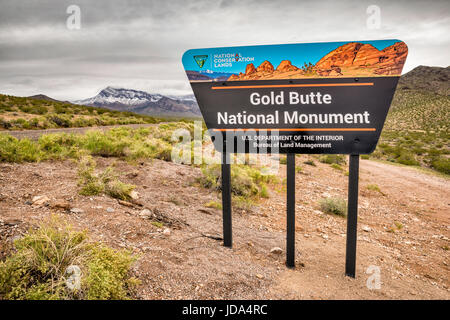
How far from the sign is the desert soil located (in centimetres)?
159

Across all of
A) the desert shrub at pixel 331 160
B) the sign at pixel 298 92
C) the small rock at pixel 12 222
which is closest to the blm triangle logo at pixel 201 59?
the sign at pixel 298 92

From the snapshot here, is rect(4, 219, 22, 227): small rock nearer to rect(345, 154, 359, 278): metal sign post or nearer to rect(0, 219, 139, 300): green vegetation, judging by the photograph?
rect(0, 219, 139, 300): green vegetation

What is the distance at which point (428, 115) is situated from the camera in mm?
45750

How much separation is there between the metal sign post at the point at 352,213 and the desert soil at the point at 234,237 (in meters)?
0.18

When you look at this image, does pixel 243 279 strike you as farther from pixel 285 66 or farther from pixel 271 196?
pixel 271 196

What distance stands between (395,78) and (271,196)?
495 cm

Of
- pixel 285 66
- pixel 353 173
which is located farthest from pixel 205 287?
pixel 285 66

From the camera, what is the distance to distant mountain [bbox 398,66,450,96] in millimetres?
64106

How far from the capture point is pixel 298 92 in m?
3.40

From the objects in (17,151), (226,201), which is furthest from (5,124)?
(226,201)

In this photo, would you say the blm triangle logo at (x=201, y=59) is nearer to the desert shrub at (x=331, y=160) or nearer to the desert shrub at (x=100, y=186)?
the desert shrub at (x=100, y=186)

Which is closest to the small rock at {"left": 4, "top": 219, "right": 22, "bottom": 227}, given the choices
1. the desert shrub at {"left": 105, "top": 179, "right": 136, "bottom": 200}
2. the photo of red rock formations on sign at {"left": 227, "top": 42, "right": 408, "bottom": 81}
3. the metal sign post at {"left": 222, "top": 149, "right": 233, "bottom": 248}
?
the desert shrub at {"left": 105, "top": 179, "right": 136, "bottom": 200}

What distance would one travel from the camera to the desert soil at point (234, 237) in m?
3.06

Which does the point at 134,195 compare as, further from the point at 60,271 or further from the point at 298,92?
the point at 298,92
